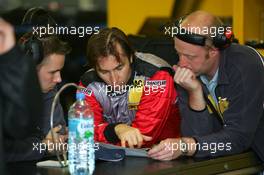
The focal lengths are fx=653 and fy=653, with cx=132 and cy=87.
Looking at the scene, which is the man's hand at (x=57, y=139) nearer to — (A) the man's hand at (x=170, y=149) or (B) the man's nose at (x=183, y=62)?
(A) the man's hand at (x=170, y=149)

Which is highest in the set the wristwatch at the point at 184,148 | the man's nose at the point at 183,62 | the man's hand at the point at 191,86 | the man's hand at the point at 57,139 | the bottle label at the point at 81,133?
the man's nose at the point at 183,62

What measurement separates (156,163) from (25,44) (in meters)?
0.61

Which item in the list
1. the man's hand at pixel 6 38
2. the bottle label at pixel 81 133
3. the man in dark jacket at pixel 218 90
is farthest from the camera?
the man in dark jacket at pixel 218 90

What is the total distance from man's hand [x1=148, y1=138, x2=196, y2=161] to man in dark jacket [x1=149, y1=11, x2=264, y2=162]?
23mm

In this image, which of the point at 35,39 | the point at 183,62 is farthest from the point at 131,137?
the point at 35,39

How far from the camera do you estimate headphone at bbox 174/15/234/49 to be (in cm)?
243

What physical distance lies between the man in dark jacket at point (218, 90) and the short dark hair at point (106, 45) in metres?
0.21

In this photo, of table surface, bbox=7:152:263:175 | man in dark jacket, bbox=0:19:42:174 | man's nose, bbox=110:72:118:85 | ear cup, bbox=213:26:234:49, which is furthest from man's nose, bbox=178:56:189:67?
man in dark jacket, bbox=0:19:42:174

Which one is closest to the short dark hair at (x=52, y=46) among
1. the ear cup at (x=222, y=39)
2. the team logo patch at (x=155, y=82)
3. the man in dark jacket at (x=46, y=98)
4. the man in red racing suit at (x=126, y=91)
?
the man in dark jacket at (x=46, y=98)

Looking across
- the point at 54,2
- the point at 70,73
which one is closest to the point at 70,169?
the point at 70,73

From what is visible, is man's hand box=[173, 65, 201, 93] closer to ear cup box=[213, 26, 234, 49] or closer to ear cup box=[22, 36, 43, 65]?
ear cup box=[213, 26, 234, 49]

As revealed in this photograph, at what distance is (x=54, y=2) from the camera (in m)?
4.36

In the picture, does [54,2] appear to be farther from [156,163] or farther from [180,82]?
[156,163]

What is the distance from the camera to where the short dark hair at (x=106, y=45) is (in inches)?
98.1
